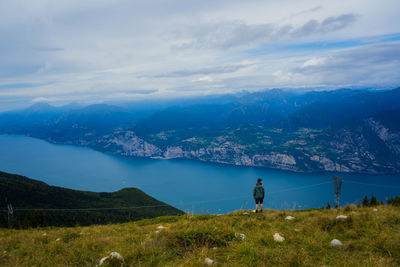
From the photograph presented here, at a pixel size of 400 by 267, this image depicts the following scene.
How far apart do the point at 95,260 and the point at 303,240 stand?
14.9 ft

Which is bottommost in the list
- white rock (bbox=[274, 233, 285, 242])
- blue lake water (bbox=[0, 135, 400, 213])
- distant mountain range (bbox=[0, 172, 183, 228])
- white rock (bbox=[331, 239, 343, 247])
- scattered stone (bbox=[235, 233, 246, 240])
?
blue lake water (bbox=[0, 135, 400, 213])

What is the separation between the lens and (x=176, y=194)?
136 m

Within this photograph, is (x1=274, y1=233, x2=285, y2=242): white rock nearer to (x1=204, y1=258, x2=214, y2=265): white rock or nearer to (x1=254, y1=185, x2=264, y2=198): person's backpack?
(x1=204, y1=258, x2=214, y2=265): white rock

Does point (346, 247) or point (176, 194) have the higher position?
point (346, 247)

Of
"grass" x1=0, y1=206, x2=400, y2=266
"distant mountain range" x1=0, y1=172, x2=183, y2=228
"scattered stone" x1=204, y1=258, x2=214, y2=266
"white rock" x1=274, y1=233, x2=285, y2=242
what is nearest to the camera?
"scattered stone" x1=204, y1=258, x2=214, y2=266

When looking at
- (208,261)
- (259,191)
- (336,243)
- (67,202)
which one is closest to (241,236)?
(208,261)

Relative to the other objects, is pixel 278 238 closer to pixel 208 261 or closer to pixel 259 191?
pixel 208 261

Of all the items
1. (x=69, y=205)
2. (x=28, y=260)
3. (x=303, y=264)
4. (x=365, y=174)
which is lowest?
(x=365, y=174)

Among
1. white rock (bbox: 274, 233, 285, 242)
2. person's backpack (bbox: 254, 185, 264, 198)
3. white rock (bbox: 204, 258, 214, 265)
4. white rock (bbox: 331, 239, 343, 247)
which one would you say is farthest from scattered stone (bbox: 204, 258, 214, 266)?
person's backpack (bbox: 254, 185, 264, 198)

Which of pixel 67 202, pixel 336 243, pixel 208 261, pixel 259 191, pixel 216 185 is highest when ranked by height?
pixel 208 261

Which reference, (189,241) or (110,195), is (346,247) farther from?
(110,195)

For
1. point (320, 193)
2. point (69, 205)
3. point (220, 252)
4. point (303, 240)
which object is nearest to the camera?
point (220, 252)

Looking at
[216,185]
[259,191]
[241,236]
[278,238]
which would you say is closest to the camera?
[278,238]

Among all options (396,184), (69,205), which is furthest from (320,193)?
(69,205)
